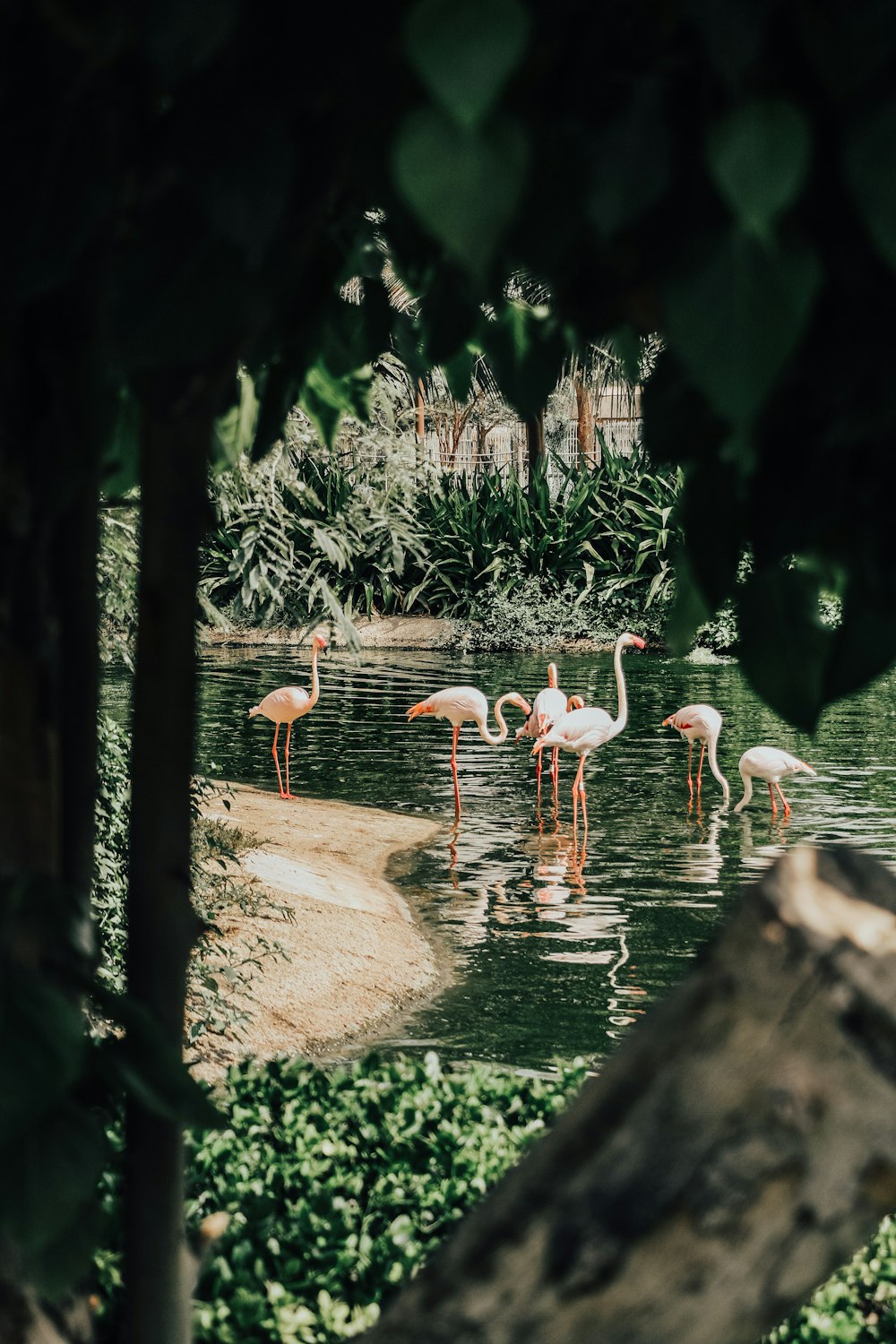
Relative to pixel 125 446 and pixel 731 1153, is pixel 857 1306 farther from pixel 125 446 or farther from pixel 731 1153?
pixel 125 446

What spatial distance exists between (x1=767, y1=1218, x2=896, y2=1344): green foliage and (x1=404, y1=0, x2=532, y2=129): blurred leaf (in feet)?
7.00

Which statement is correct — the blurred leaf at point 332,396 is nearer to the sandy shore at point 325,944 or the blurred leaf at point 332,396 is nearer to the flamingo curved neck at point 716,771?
the sandy shore at point 325,944

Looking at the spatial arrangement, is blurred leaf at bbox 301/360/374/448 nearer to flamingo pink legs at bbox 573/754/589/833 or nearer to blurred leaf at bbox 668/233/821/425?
blurred leaf at bbox 668/233/821/425

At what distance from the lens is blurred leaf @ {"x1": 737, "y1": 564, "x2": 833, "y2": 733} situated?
1.01m

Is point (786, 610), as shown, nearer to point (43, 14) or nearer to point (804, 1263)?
point (804, 1263)

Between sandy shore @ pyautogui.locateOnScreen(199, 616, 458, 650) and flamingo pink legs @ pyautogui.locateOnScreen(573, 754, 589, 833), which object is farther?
sandy shore @ pyautogui.locateOnScreen(199, 616, 458, 650)

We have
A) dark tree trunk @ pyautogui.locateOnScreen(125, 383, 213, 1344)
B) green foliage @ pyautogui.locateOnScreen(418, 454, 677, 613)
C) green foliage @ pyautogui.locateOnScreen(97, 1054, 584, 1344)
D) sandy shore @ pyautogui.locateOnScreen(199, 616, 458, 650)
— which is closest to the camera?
dark tree trunk @ pyautogui.locateOnScreen(125, 383, 213, 1344)

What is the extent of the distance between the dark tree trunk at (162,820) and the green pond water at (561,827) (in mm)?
3156

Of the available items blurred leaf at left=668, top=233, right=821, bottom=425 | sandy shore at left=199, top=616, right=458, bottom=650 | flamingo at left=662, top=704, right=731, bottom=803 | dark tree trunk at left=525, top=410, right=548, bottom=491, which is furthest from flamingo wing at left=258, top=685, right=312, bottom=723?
dark tree trunk at left=525, top=410, right=548, bottom=491

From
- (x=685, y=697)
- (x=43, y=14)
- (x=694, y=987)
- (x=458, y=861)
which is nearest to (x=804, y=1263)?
(x=694, y=987)

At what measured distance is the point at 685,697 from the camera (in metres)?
15.7

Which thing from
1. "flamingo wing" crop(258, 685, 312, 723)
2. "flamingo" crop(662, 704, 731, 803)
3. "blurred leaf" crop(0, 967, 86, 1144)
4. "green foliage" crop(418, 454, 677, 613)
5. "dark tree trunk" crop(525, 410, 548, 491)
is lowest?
"flamingo" crop(662, 704, 731, 803)

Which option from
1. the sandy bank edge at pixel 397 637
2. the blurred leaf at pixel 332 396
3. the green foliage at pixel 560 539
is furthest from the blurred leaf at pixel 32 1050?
the green foliage at pixel 560 539

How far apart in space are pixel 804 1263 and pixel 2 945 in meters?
0.69
